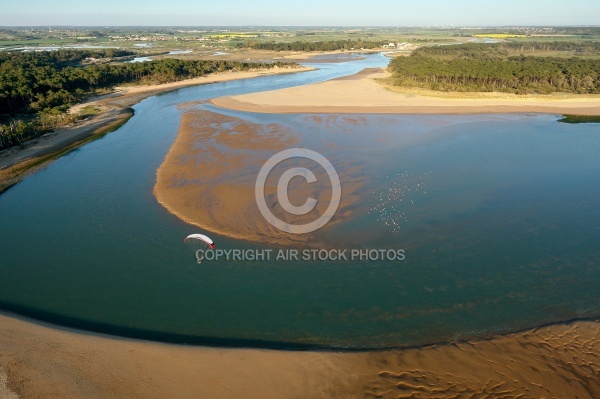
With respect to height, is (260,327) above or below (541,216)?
below

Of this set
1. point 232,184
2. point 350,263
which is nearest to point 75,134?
point 232,184

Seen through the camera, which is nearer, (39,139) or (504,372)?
(504,372)

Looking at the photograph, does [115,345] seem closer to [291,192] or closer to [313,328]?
[313,328]

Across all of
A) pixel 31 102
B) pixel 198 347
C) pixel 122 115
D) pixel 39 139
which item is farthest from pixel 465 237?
pixel 31 102
